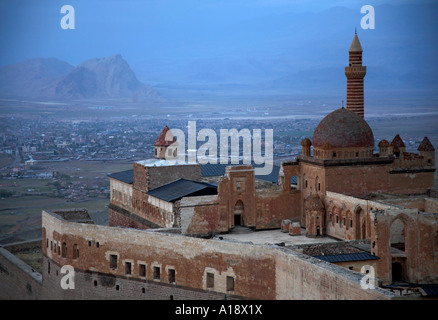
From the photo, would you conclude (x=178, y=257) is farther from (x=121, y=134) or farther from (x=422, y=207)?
(x=121, y=134)

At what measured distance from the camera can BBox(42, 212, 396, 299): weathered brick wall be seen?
2858 centimetres

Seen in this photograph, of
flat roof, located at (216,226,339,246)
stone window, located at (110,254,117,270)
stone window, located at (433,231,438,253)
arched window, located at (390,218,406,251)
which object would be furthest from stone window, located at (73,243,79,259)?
stone window, located at (433,231,438,253)

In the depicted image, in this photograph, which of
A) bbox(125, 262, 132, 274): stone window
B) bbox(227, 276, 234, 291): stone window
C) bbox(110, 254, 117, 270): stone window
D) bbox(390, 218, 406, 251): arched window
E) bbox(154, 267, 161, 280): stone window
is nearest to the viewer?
bbox(227, 276, 234, 291): stone window

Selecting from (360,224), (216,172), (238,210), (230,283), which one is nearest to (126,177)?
(216,172)

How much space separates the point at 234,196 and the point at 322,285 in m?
13.9

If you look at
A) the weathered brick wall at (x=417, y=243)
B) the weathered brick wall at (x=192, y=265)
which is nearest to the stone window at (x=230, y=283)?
the weathered brick wall at (x=192, y=265)

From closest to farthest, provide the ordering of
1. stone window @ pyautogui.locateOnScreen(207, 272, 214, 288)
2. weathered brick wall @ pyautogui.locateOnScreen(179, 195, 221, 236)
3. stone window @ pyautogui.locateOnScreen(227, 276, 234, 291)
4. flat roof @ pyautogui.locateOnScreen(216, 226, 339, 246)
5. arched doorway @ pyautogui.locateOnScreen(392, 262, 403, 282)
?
1. stone window @ pyautogui.locateOnScreen(227, 276, 234, 291)
2. stone window @ pyautogui.locateOnScreen(207, 272, 214, 288)
3. arched doorway @ pyautogui.locateOnScreen(392, 262, 403, 282)
4. flat roof @ pyautogui.locateOnScreen(216, 226, 339, 246)
5. weathered brick wall @ pyautogui.locateOnScreen(179, 195, 221, 236)

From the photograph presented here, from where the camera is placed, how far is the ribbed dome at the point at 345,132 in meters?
40.1

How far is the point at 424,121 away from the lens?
142000 millimetres

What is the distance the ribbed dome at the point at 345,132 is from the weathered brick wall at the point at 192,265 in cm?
1038

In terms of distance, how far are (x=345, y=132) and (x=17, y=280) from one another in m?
20.0

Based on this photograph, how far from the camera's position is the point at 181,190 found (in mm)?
41781

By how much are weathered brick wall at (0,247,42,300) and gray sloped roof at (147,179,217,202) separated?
25.8 ft

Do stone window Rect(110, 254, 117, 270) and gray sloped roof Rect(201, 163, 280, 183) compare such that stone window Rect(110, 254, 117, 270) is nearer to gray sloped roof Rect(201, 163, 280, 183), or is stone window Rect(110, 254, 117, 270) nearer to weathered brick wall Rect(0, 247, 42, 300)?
weathered brick wall Rect(0, 247, 42, 300)
